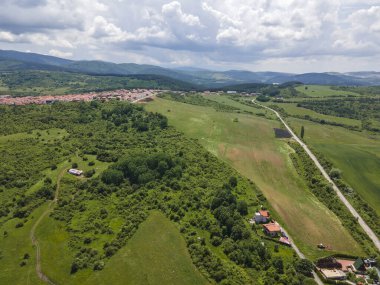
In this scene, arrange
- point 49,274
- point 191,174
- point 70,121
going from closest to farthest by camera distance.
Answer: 1. point 49,274
2. point 191,174
3. point 70,121

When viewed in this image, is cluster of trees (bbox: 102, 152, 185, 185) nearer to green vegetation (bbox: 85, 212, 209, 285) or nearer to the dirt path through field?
the dirt path through field

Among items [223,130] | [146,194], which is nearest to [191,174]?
[146,194]

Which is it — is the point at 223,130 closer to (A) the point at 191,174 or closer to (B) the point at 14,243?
(A) the point at 191,174

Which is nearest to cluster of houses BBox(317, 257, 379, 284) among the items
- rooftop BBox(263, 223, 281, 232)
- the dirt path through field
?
rooftop BBox(263, 223, 281, 232)

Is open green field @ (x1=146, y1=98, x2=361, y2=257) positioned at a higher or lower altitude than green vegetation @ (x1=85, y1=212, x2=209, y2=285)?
higher

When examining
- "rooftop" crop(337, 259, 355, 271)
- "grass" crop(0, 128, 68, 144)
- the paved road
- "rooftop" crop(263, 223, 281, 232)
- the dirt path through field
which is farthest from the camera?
"grass" crop(0, 128, 68, 144)

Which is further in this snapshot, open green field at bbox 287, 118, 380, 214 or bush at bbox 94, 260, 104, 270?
open green field at bbox 287, 118, 380, 214

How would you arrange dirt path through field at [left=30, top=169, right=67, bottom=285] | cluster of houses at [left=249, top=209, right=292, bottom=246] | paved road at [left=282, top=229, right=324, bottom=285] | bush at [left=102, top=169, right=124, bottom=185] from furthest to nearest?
bush at [left=102, top=169, right=124, bottom=185] → cluster of houses at [left=249, top=209, right=292, bottom=246] → paved road at [left=282, top=229, right=324, bottom=285] → dirt path through field at [left=30, top=169, right=67, bottom=285]

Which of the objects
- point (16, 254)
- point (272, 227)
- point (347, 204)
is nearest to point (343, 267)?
point (272, 227)
